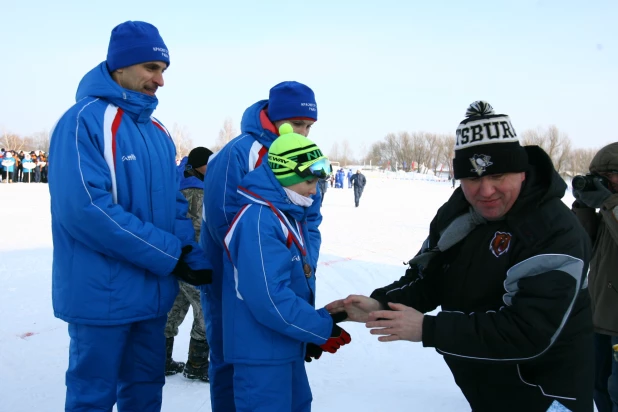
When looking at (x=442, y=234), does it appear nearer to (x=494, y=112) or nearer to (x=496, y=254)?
(x=496, y=254)

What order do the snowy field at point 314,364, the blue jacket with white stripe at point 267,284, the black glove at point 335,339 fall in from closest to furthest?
the blue jacket with white stripe at point 267,284, the black glove at point 335,339, the snowy field at point 314,364

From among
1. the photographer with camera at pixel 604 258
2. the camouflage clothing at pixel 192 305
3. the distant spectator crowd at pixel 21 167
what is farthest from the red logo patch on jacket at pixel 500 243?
the distant spectator crowd at pixel 21 167

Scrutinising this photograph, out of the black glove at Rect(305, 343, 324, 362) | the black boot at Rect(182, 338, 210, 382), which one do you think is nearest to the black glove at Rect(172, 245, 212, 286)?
the black glove at Rect(305, 343, 324, 362)

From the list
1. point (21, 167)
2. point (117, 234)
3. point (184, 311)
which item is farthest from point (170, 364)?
point (21, 167)

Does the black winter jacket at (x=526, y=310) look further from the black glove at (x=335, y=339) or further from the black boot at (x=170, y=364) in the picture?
the black boot at (x=170, y=364)

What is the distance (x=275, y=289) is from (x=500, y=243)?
952 mm

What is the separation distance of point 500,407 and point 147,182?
190 cm

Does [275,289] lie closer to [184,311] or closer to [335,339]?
[335,339]

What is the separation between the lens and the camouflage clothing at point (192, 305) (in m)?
4.13

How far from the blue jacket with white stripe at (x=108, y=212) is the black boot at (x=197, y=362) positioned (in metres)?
1.54

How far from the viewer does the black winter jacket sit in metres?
1.74

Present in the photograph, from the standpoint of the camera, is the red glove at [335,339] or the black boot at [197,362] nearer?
the red glove at [335,339]

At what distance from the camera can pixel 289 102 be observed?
10.2 feet

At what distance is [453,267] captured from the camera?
2135 mm
